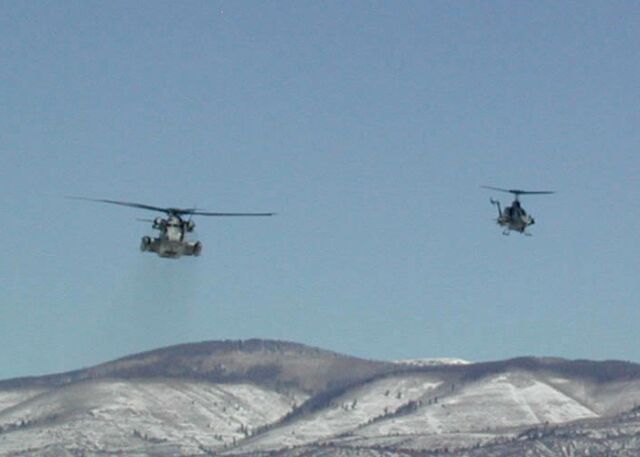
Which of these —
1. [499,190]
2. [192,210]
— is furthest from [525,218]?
[192,210]

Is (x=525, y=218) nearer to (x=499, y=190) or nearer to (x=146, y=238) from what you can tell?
(x=499, y=190)

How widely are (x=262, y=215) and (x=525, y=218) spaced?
42.9 metres

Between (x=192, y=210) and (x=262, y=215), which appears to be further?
(x=192, y=210)

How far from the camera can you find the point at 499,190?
182125mm

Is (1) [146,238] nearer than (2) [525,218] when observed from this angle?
Yes

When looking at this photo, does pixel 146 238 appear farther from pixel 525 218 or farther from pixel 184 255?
pixel 525 218

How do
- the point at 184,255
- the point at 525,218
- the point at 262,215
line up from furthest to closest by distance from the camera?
the point at 525,218
the point at 184,255
the point at 262,215

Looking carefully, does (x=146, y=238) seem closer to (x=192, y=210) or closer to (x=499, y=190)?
(x=192, y=210)

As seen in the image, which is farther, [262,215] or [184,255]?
[184,255]

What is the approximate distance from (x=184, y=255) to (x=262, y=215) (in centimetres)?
1810

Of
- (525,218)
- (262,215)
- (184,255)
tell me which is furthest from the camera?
(525,218)

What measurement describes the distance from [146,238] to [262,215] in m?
20.8

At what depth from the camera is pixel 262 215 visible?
161125mm

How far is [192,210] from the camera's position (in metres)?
178
